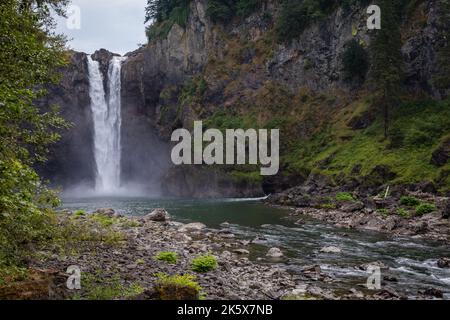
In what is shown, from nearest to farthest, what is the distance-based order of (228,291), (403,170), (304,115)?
(228,291), (403,170), (304,115)

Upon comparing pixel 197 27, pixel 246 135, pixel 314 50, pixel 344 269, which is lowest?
pixel 344 269

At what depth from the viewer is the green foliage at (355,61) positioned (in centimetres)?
6581

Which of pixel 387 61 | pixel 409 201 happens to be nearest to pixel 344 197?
pixel 409 201

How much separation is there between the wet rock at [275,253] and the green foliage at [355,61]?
2021 inches

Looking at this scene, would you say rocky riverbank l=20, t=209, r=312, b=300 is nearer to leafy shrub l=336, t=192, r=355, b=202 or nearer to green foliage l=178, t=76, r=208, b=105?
leafy shrub l=336, t=192, r=355, b=202

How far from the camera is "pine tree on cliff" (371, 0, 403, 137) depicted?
53625mm

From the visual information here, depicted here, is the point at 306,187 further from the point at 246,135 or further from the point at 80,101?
the point at 80,101

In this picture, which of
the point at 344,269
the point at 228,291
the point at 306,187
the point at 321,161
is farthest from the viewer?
the point at 321,161

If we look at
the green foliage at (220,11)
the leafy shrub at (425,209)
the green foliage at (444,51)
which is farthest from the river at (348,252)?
the green foliage at (220,11)

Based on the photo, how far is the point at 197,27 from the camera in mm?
93125

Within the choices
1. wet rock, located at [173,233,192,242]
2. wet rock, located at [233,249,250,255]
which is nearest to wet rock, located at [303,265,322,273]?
wet rock, located at [233,249,250,255]

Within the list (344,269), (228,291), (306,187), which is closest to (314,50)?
(306,187)

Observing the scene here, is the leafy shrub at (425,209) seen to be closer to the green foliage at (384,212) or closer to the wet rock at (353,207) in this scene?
the green foliage at (384,212)
